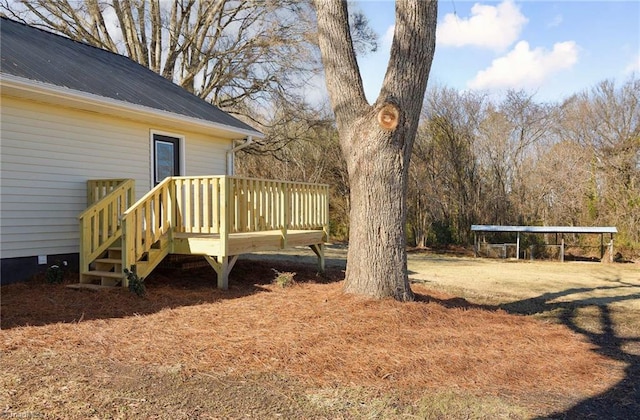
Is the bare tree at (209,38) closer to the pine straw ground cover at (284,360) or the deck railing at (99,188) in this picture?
the deck railing at (99,188)

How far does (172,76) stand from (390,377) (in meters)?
18.9

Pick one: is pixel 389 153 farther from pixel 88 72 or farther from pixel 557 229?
pixel 557 229

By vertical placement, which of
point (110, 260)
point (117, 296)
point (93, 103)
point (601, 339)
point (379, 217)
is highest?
point (93, 103)

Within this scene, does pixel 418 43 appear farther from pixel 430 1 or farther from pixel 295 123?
pixel 295 123

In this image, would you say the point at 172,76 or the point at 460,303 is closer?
the point at 460,303

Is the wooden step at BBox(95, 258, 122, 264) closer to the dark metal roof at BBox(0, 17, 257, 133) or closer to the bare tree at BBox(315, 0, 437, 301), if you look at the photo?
the dark metal roof at BBox(0, 17, 257, 133)

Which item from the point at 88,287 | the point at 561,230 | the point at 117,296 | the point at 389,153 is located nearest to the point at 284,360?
the point at 389,153

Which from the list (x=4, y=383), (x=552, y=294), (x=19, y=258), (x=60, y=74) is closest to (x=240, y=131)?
(x=60, y=74)

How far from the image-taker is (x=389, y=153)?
5.77 meters

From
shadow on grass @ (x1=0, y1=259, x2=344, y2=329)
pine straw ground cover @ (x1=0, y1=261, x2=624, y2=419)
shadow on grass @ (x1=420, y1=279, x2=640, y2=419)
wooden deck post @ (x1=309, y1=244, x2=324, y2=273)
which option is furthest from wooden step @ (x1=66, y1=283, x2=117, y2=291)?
shadow on grass @ (x1=420, y1=279, x2=640, y2=419)

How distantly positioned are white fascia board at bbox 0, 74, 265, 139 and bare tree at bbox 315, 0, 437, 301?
4.27 metres

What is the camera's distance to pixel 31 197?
301 inches

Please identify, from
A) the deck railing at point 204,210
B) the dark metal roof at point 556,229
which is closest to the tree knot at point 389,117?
the deck railing at point 204,210

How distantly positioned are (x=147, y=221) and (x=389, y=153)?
12.1 feet
